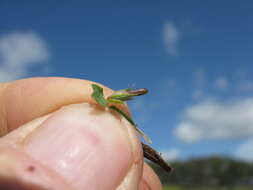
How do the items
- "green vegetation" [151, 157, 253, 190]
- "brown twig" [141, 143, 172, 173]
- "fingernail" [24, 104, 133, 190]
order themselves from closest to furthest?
"fingernail" [24, 104, 133, 190] < "brown twig" [141, 143, 172, 173] < "green vegetation" [151, 157, 253, 190]

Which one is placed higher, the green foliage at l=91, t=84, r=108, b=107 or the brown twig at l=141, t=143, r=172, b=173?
the green foliage at l=91, t=84, r=108, b=107

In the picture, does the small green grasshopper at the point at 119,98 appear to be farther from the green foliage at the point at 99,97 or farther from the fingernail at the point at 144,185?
the fingernail at the point at 144,185

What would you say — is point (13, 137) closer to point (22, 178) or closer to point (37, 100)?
point (22, 178)

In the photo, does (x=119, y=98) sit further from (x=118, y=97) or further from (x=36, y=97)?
(x=36, y=97)

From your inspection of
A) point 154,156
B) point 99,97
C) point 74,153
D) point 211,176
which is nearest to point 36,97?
point 99,97

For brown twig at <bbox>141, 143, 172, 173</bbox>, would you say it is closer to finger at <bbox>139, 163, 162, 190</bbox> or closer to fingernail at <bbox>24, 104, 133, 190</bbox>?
fingernail at <bbox>24, 104, 133, 190</bbox>

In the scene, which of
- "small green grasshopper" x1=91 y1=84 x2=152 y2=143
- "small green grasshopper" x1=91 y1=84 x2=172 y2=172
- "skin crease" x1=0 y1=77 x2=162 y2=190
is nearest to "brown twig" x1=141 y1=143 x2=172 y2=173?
"small green grasshopper" x1=91 y1=84 x2=172 y2=172

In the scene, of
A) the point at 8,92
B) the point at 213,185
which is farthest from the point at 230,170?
the point at 8,92
